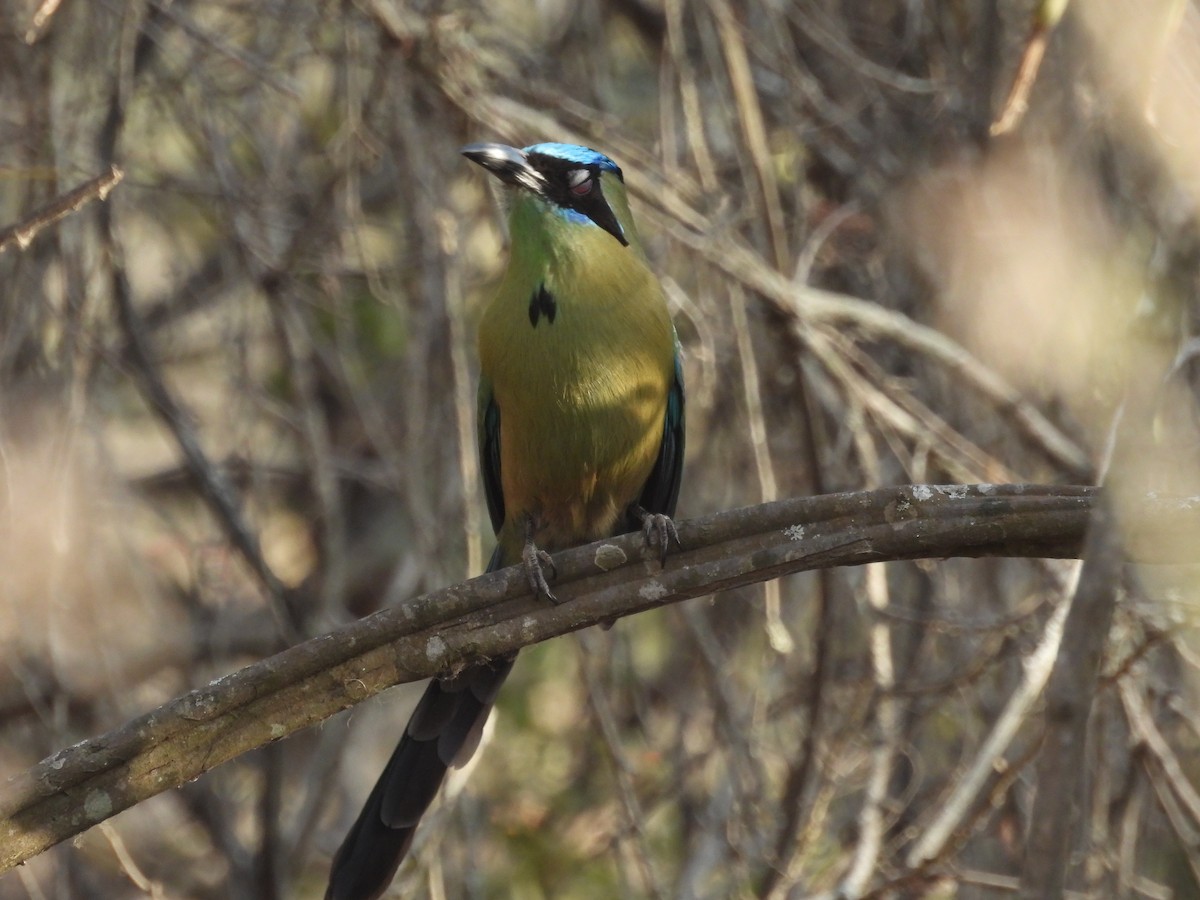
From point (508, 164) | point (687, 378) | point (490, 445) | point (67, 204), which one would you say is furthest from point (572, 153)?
point (67, 204)

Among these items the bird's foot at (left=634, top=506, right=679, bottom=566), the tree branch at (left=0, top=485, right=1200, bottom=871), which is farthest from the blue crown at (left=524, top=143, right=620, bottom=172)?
the tree branch at (left=0, top=485, right=1200, bottom=871)

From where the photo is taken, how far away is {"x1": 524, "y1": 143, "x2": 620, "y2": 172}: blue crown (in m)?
3.92

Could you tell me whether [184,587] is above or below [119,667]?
above

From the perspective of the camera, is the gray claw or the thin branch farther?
the gray claw

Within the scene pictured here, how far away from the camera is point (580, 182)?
3.92 meters

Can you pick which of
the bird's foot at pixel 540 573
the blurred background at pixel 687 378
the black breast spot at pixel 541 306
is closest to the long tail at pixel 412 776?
the blurred background at pixel 687 378

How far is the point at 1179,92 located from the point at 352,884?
7.74 ft

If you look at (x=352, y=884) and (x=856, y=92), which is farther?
(x=856, y=92)

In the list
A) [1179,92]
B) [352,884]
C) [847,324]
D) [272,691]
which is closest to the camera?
[272,691]

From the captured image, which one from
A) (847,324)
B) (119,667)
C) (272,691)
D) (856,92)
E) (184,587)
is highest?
(856,92)

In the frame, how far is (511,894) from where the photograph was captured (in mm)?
5215

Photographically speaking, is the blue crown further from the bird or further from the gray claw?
the gray claw

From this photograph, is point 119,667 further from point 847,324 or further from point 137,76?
point 847,324

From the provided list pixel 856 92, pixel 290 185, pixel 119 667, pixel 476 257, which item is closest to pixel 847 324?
pixel 856 92
